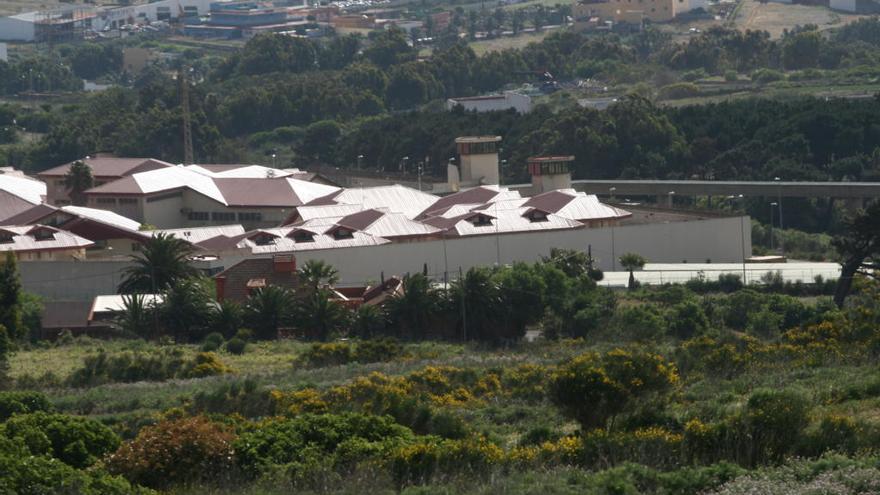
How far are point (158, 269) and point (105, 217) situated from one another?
1393cm

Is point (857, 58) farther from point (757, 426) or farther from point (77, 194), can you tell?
point (757, 426)

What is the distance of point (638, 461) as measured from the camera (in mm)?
27828

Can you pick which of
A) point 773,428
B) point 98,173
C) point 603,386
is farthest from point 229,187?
point 773,428

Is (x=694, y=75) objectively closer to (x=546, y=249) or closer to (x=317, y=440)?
(x=546, y=249)

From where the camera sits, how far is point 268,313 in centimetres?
A: 5797

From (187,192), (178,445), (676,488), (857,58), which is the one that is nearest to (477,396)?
(178,445)

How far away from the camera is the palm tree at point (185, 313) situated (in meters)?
57.7

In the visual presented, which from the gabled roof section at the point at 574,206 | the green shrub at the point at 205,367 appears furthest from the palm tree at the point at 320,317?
the gabled roof section at the point at 574,206

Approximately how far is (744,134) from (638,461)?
7615 centimetres

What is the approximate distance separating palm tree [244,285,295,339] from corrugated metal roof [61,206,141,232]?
53.5ft

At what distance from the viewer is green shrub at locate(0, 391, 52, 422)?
38.1m

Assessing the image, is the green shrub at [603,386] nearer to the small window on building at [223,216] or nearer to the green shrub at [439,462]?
the green shrub at [439,462]

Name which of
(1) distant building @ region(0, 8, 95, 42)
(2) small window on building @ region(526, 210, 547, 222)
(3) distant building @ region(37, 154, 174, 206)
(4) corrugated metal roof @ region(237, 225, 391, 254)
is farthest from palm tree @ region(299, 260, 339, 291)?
(1) distant building @ region(0, 8, 95, 42)

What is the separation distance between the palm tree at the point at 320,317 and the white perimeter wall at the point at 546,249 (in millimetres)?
7695
